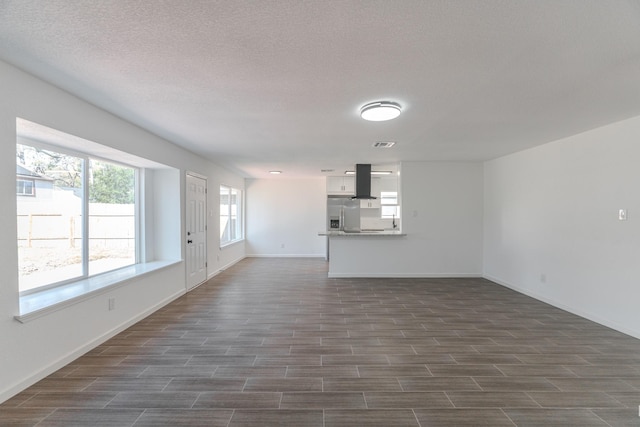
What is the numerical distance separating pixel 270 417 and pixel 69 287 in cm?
257

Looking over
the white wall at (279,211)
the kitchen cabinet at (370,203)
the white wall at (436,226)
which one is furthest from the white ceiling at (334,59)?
the white wall at (279,211)

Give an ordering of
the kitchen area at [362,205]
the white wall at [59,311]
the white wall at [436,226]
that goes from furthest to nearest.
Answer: the kitchen area at [362,205], the white wall at [436,226], the white wall at [59,311]

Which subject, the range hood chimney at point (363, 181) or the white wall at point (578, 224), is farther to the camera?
the range hood chimney at point (363, 181)

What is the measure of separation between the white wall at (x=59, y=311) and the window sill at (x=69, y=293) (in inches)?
2.1

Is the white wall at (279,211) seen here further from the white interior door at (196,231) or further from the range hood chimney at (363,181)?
the white interior door at (196,231)

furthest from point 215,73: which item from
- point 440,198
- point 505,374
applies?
point 440,198

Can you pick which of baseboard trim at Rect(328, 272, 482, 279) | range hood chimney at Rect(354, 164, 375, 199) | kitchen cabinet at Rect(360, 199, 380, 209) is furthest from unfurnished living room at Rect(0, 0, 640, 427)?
kitchen cabinet at Rect(360, 199, 380, 209)

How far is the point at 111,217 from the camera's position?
12.9ft

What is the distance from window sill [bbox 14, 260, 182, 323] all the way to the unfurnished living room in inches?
1.2

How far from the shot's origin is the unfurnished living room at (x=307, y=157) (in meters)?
1.76

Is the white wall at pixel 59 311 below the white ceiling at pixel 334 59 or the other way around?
below

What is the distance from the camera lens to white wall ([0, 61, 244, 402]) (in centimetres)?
215

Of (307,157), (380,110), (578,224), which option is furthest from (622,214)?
(307,157)

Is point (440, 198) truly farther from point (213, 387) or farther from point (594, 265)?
point (213, 387)
